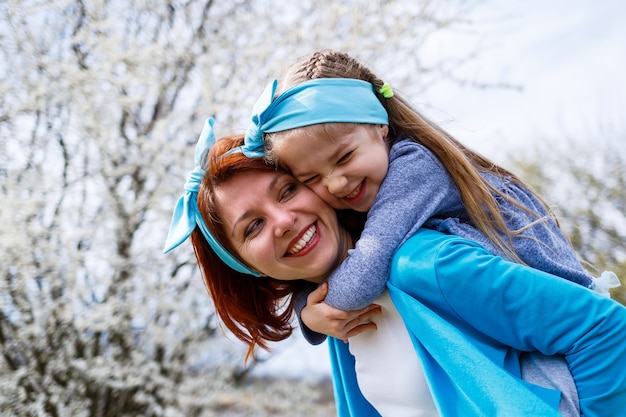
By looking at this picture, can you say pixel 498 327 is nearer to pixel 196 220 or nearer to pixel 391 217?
pixel 391 217

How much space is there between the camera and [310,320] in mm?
1747

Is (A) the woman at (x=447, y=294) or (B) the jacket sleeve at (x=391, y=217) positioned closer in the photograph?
(A) the woman at (x=447, y=294)

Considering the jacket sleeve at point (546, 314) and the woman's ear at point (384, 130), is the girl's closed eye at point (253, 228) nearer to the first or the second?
the woman's ear at point (384, 130)

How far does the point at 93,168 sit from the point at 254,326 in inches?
106

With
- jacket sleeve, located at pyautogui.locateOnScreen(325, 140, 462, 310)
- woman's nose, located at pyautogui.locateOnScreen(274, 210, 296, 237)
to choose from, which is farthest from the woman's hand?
woman's nose, located at pyautogui.locateOnScreen(274, 210, 296, 237)

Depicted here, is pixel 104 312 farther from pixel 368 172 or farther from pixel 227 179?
pixel 368 172

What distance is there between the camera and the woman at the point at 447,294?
1.29 meters

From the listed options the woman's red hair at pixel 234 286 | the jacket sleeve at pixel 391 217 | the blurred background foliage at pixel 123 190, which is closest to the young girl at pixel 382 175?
the jacket sleeve at pixel 391 217

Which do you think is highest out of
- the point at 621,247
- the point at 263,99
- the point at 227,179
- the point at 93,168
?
the point at 263,99

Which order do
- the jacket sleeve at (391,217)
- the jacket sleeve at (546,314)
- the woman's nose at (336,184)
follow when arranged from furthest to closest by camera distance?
the woman's nose at (336,184), the jacket sleeve at (391,217), the jacket sleeve at (546,314)

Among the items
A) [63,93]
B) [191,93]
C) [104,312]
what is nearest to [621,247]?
[191,93]

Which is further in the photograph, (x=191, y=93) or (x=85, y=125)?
(x=191, y=93)

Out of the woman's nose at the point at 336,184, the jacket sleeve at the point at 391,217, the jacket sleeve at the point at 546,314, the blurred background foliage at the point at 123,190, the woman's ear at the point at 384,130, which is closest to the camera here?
the jacket sleeve at the point at 546,314

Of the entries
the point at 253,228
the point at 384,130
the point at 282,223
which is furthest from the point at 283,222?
the point at 384,130
